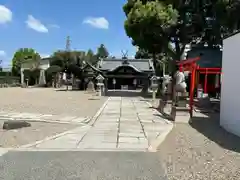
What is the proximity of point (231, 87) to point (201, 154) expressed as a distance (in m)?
3.71

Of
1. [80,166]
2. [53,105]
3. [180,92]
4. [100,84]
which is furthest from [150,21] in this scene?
[80,166]

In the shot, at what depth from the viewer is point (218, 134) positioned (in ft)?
28.0

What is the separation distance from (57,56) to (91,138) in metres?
38.5

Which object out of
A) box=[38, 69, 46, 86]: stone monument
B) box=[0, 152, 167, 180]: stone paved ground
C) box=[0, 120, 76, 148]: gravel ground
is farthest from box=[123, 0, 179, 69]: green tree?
box=[38, 69, 46, 86]: stone monument

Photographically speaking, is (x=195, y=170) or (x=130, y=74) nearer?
(x=195, y=170)

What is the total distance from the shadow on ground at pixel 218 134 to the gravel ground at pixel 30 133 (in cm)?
418

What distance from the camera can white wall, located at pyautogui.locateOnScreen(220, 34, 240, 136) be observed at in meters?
8.47

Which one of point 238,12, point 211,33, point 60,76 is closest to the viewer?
point 238,12

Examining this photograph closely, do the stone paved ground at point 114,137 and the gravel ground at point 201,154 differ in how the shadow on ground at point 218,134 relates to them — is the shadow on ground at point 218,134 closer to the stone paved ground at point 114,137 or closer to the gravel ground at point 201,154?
the gravel ground at point 201,154

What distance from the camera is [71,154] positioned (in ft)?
19.4

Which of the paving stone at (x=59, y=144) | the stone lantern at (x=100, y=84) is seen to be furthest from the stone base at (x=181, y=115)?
the stone lantern at (x=100, y=84)

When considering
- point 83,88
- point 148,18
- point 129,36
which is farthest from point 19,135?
point 83,88

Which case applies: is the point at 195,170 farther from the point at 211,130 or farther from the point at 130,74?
the point at 130,74

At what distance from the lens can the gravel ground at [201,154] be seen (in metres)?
4.80
